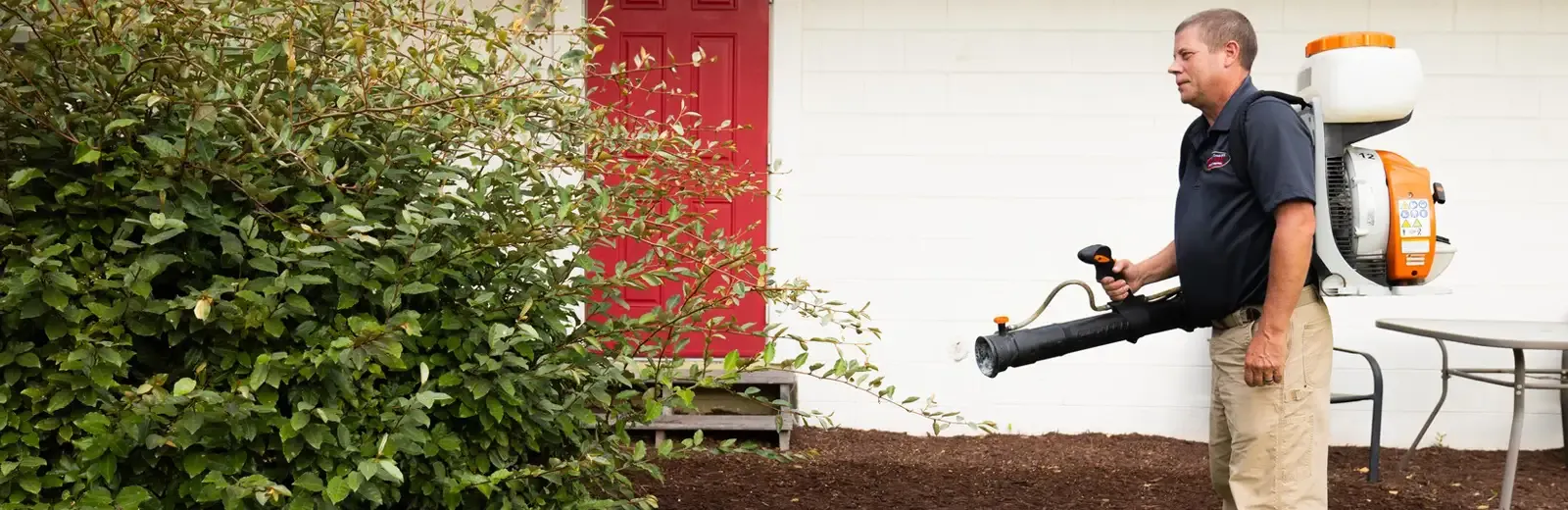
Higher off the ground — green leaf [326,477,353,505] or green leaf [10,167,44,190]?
green leaf [10,167,44,190]

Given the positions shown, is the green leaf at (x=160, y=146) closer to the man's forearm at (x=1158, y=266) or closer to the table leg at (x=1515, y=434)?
the man's forearm at (x=1158, y=266)

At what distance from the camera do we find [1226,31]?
3.02 m

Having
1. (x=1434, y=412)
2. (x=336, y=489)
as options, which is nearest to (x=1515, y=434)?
(x=1434, y=412)

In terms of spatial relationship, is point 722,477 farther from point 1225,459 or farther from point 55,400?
point 55,400

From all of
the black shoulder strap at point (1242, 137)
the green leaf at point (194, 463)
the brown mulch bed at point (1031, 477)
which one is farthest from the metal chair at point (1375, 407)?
the green leaf at point (194, 463)

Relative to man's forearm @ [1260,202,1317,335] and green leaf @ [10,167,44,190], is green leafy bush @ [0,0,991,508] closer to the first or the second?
green leaf @ [10,167,44,190]

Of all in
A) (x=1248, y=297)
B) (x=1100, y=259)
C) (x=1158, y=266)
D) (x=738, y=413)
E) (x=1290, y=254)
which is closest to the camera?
(x=1290, y=254)

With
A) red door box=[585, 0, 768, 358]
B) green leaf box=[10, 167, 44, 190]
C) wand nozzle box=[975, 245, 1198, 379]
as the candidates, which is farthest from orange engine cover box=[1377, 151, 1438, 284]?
red door box=[585, 0, 768, 358]

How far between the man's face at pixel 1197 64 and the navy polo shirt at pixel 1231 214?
72 millimetres

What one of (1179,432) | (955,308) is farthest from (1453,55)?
(955,308)

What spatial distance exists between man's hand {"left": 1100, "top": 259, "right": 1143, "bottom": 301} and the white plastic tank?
0.64 metres

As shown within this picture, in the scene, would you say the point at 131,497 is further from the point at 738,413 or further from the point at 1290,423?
the point at 738,413

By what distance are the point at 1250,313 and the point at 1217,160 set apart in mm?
390

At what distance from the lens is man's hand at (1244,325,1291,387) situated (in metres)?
2.87
